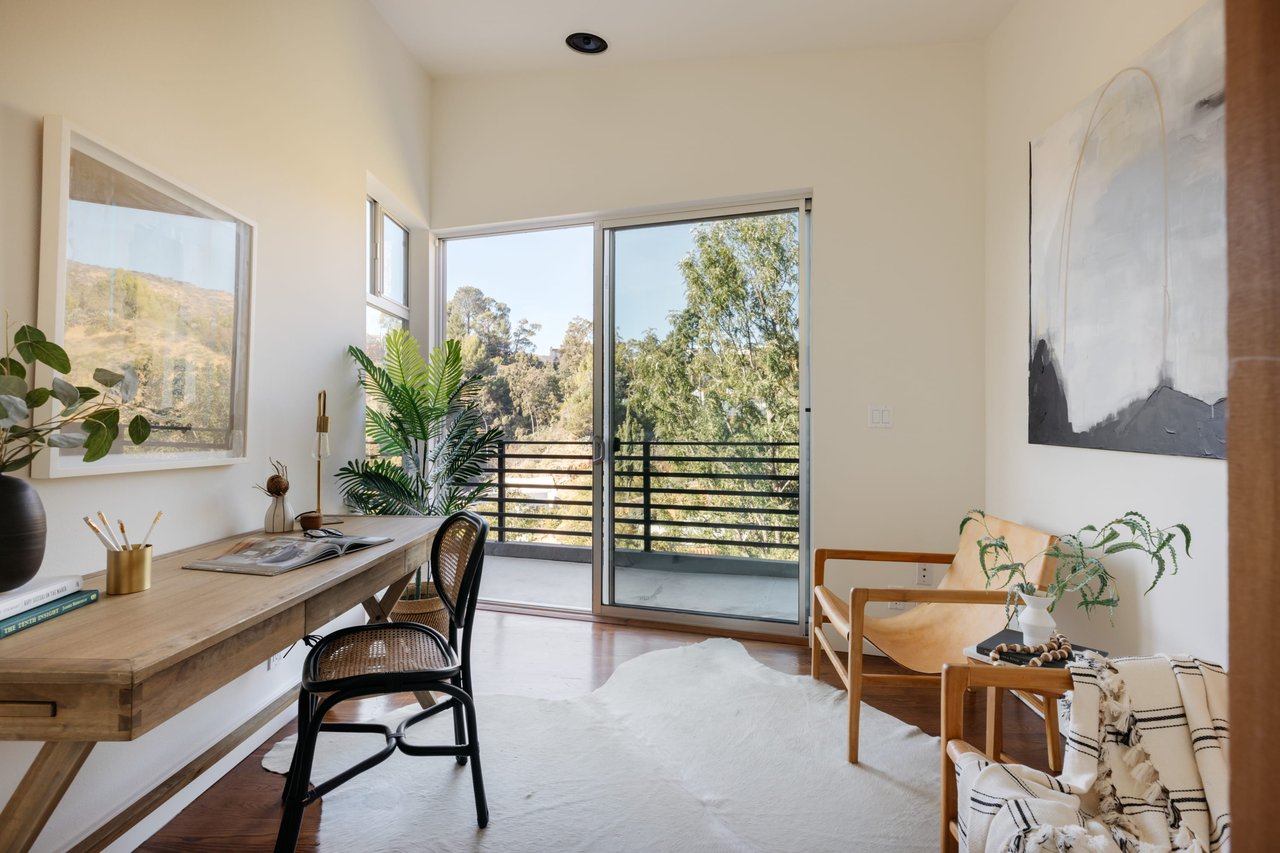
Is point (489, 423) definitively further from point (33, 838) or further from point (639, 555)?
point (33, 838)

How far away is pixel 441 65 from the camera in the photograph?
10.9 feet

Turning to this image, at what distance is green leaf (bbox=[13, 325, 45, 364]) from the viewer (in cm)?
111

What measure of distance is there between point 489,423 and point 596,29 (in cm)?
211

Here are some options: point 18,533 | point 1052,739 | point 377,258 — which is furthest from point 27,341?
point 1052,739

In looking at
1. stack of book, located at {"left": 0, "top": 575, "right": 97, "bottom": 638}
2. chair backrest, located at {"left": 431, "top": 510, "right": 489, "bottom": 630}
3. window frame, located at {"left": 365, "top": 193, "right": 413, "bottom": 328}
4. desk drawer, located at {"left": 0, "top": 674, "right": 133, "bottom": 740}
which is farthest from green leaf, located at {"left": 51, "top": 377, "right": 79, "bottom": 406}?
window frame, located at {"left": 365, "top": 193, "right": 413, "bottom": 328}

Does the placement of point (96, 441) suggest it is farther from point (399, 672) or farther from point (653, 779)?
point (653, 779)

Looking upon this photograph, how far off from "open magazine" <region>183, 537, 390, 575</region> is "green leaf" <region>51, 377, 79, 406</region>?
599mm

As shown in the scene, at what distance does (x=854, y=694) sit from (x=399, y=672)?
1393mm

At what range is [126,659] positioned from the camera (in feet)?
3.22

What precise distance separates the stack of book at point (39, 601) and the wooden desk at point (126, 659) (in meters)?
0.02

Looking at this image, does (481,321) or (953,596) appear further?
(481,321)

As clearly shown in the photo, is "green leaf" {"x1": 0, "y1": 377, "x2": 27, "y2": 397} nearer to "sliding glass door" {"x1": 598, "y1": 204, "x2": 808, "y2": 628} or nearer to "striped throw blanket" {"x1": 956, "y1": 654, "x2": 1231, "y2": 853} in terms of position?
"striped throw blanket" {"x1": 956, "y1": 654, "x2": 1231, "y2": 853}

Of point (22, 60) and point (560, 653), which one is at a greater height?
point (22, 60)

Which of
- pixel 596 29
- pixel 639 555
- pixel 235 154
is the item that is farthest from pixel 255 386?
pixel 596 29
